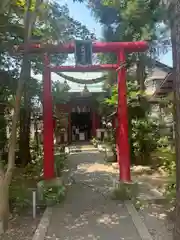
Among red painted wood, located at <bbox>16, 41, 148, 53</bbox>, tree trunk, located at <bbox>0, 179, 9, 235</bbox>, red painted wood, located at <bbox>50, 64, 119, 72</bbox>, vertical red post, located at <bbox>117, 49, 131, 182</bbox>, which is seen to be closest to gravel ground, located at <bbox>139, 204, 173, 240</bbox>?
vertical red post, located at <bbox>117, 49, 131, 182</bbox>

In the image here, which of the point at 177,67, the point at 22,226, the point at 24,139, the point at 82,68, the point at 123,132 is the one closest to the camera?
the point at 177,67

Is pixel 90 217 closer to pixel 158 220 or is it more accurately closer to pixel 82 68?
pixel 158 220

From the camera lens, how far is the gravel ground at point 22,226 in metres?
5.92

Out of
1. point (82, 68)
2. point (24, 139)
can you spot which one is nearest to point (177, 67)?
point (82, 68)

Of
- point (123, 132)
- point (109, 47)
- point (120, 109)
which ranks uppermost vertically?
point (109, 47)

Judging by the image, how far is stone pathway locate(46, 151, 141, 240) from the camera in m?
5.76

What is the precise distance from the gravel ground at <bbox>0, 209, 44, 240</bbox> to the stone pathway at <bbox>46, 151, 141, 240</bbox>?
1.15 ft

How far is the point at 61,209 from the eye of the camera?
24.7 feet

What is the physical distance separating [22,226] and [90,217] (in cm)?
140

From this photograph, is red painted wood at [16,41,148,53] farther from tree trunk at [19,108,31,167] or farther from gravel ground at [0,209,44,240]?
tree trunk at [19,108,31,167]

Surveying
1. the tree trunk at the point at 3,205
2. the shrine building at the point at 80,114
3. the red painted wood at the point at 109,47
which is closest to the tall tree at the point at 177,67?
the tree trunk at the point at 3,205

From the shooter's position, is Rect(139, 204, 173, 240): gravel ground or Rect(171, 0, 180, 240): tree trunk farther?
Rect(139, 204, 173, 240): gravel ground

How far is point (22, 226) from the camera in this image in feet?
21.4

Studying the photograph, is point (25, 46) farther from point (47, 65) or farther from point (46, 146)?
point (46, 146)
